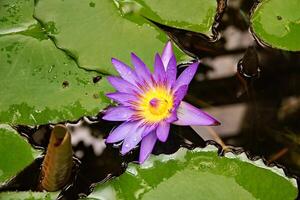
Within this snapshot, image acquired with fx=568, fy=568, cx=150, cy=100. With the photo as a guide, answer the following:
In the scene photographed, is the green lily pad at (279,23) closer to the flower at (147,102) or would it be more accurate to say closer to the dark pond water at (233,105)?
the dark pond water at (233,105)

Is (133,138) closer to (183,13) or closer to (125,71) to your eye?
(125,71)

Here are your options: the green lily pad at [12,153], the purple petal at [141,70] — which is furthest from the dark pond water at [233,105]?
the purple petal at [141,70]

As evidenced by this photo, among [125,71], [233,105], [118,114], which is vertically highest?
[125,71]

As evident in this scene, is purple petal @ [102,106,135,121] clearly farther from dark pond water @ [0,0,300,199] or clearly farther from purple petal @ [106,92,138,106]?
dark pond water @ [0,0,300,199]

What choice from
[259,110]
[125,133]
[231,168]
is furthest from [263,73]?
[125,133]

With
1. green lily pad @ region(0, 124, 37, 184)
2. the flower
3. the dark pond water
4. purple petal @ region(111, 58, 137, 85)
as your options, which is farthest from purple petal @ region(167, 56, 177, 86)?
green lily pad @ region(0, 124, 37, 184)

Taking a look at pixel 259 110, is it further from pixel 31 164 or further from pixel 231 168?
pixel 31 164

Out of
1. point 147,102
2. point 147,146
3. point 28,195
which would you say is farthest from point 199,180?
point 28,195
